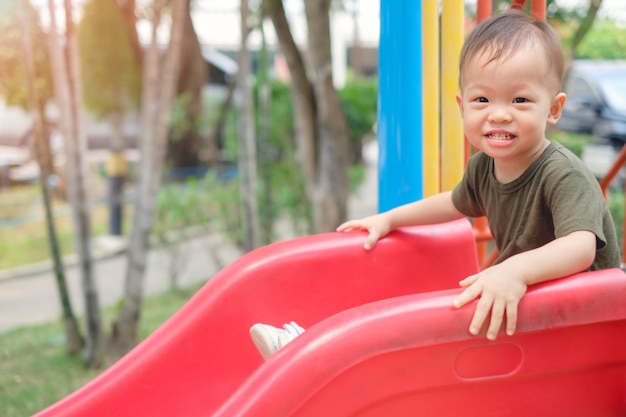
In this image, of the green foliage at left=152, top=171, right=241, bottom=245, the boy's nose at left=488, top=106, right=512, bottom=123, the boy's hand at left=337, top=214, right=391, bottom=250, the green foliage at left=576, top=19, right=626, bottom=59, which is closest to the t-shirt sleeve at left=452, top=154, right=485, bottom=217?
the boy's hand at left=337, top=214, right=391, bottom=250

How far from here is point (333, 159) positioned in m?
4.02

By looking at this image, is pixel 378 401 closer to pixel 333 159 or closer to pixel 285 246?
pixel 285 246

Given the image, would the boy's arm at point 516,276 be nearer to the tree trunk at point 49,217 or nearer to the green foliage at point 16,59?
the tree trunk at point 49,217

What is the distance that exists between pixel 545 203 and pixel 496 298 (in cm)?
30

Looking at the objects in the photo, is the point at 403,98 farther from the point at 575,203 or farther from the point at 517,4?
the point at 575,203

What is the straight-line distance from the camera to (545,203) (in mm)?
1379

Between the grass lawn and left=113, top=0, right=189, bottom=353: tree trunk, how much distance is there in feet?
0.80

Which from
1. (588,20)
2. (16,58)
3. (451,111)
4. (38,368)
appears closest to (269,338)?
(451,111)

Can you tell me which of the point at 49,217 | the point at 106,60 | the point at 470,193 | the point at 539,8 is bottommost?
the point at 49,217

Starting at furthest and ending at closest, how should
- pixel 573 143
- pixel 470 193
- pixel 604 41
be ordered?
pixel 573 143, pixel 604 41, pixel 470 193

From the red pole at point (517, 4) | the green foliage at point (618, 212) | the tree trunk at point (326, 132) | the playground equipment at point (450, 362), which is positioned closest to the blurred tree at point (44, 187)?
the tree trunk at point (326, 132)

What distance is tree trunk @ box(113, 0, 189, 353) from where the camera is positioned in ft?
9.34

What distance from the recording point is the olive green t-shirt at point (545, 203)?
4.11 ft

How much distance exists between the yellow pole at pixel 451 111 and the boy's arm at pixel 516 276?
2.55 feet
